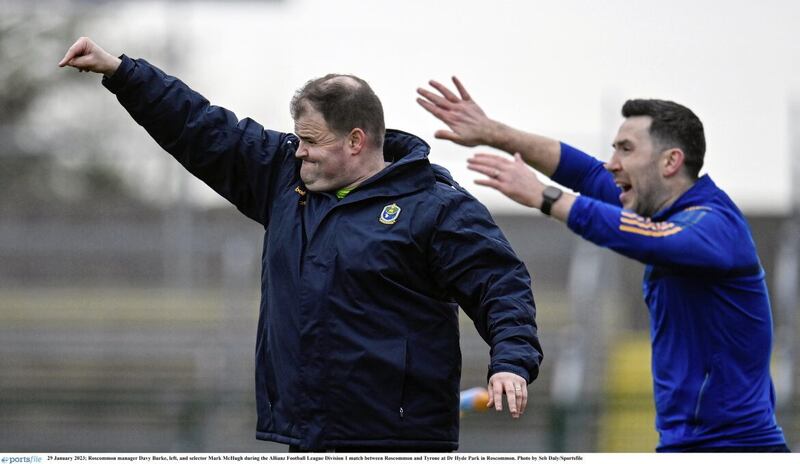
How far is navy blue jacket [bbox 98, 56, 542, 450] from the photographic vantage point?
13.9ft

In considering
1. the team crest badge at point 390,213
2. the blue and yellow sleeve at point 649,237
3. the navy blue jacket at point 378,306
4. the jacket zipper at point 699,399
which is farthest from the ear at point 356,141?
the jacket zipper at point 699,399

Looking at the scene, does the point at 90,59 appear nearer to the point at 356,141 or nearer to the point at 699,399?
the point at 356,141

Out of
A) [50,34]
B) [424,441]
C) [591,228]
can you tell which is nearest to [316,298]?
[424,441]

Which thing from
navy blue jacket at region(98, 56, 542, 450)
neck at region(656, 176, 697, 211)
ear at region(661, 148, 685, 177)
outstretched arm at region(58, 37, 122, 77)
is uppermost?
outstretched arm at region(58, 37, 122, 77)

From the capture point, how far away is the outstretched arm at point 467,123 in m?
5.28

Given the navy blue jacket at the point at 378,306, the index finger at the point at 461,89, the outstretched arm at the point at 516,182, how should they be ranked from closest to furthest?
the navy blue jacket at the point at 378,306 < the outstretched arm at the point at 516,182 < the index finger at the point at 461,89

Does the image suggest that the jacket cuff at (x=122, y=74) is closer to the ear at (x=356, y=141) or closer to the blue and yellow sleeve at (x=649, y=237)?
the ear at (x=356, y=141)

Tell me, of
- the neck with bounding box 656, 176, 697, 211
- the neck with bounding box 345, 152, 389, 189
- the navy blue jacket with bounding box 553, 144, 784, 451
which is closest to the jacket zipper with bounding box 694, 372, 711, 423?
the navy blue jacket with bounding box 553, 144, 784, 451

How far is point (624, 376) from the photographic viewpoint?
10.2 m

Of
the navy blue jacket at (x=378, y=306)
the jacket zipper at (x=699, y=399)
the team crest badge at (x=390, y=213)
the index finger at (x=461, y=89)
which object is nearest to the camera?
the navy blue jacket at (x=378, y=306)

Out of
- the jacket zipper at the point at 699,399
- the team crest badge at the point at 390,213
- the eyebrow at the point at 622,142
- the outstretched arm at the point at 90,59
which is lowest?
the jacket zipper at the point at 699,399

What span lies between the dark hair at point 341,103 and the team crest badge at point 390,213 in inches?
11.3

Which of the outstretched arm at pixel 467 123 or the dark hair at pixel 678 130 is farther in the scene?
the outstretched arm at pixel 467 123

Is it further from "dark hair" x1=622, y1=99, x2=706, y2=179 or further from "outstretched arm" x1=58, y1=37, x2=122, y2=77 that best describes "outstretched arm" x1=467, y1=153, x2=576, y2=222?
"outstretched arm" x1=58, y1=37, x2=122, y2=77
